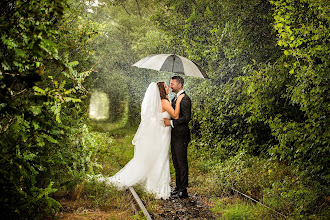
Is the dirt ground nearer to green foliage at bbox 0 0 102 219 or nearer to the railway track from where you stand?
the railway track

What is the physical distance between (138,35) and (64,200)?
2297 cm

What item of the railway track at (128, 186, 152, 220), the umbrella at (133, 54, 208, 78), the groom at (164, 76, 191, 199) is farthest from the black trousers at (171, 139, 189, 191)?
the umbrella at (133, 54, 208, 78)

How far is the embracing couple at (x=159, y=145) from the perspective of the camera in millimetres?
7547

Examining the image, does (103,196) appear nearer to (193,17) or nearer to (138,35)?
(193,17)

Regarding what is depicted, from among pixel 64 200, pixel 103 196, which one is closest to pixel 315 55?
pixel 103 196

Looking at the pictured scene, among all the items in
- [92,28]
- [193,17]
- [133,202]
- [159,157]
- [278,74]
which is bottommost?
[133,202]

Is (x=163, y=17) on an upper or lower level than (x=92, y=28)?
upper

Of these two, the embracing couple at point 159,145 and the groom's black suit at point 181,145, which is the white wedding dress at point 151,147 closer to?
the embracing couple at point 159,145

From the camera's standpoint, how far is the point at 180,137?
759 cm

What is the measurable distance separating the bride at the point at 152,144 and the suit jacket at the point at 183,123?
28cm

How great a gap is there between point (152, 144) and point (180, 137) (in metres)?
0.71

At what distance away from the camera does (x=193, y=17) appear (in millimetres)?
13922

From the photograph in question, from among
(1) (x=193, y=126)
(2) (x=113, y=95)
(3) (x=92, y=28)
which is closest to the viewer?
(3) (x=92, y=28)

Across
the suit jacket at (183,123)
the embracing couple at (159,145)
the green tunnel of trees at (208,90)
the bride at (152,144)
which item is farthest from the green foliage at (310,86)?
the bride at (152,144)
